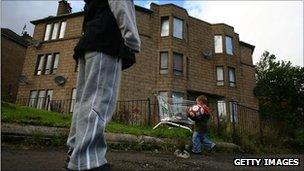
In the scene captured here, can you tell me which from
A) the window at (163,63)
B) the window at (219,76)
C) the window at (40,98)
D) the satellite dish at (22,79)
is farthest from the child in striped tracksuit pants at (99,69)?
the window at (219,76)

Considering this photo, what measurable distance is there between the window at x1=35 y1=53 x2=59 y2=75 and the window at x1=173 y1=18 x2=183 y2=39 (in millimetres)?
9681

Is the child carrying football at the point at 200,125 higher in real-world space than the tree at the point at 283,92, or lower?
lower

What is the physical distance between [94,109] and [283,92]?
36.7 meters

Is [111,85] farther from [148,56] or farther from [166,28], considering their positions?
[166,28]

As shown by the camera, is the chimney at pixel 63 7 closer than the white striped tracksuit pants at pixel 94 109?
No

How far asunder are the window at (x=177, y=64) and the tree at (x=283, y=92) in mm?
9520

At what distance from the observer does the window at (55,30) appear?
28156 mm

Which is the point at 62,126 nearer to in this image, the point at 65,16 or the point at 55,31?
the point at 65,16

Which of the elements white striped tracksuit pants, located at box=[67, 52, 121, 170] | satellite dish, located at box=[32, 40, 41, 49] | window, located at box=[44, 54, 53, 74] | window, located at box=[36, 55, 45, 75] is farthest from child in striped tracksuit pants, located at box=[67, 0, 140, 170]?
satellite dish, located at box=[32, 40, 41, 49]

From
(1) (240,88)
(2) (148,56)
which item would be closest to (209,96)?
(1) (240,88)

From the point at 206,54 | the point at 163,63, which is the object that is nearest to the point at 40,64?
the point at 163,63

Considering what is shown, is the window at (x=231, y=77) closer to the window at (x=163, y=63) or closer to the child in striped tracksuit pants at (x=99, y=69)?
the window at (x=163, y=63)

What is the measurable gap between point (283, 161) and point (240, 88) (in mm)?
22959

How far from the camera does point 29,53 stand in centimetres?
2867
